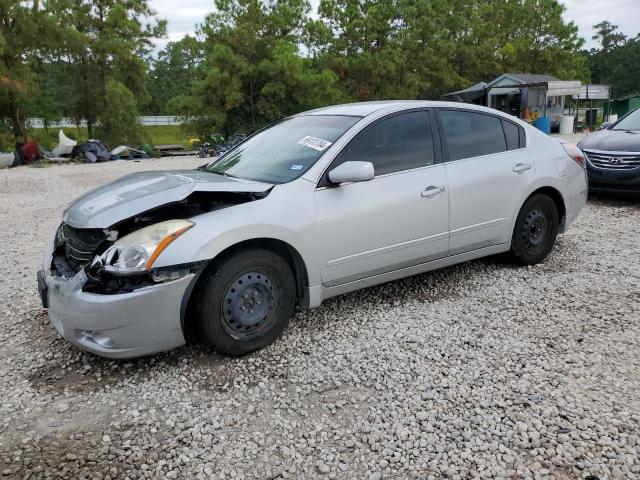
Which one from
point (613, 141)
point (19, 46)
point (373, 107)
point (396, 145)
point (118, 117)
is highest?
point (19, 46)

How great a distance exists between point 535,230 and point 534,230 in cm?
1

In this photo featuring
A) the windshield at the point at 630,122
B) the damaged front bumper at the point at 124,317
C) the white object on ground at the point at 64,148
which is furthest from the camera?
the white object on ground at the point at 64,148

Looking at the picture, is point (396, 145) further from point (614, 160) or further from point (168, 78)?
point (168, 78)

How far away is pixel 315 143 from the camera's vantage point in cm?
368

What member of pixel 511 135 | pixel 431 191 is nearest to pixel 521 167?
pixel 511 135

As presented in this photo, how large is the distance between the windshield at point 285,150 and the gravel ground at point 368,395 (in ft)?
3.61

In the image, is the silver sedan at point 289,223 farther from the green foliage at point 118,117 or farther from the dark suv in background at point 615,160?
the green foliage at point 118,117

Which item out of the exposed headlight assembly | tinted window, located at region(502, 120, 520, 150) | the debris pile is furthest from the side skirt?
the debris pile

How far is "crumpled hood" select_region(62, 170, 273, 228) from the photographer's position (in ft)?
9.80

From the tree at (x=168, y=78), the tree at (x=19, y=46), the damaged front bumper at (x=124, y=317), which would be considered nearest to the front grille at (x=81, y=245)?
the damaged front bumper at (x=124, y=317)

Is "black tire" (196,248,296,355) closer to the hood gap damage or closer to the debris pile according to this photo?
the hood gap damage

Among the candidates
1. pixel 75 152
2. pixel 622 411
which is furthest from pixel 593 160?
pixel 75 152

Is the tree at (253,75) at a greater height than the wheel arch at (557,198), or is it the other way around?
the tree at (253,75)

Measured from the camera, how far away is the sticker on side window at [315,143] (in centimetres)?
359
